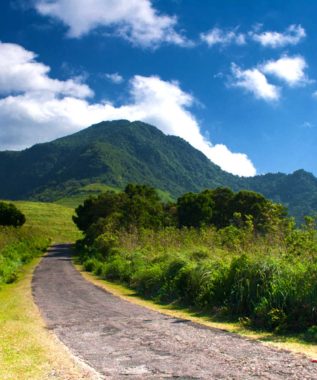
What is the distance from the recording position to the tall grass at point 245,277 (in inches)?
440

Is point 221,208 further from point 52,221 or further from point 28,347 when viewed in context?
point 28,347

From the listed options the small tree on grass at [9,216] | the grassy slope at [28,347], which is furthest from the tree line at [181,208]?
the grassy slope at [28,347]

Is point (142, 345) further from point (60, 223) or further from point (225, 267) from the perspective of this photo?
point (60, 223)

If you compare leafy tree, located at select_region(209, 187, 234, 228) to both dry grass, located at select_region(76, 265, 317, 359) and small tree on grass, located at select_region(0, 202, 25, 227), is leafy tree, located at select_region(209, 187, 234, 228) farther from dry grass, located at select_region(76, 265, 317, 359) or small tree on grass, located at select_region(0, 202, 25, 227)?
dry grass, located at select_region(76, 265, 317, 359)

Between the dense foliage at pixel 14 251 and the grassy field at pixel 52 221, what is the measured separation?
2784 cm

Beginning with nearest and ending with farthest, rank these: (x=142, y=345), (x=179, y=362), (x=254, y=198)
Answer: (x=179, y=362) < (x=142, y=345) < (x=254, y=198)

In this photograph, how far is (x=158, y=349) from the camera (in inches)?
356

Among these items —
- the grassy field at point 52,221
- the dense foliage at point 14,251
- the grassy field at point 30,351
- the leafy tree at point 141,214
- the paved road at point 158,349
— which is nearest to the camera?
the paved road at point 158,349

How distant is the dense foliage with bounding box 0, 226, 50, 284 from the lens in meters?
27.8

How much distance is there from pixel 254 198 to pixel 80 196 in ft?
458

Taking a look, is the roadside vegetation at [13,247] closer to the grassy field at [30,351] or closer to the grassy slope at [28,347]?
the grassy slope at [28,347]

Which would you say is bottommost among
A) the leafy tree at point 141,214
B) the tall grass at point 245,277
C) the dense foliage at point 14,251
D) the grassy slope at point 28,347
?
the dense foliage at point 14,251

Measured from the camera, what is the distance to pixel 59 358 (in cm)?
859

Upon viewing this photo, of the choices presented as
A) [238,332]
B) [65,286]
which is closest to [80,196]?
[65,286]
